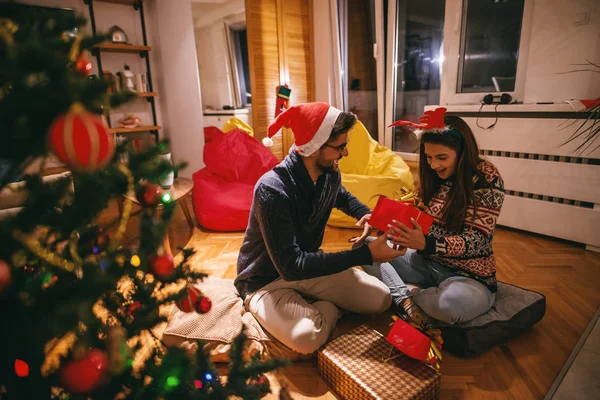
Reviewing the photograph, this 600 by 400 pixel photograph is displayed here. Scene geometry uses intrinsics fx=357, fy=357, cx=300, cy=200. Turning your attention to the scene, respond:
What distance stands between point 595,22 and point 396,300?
222 centimetres

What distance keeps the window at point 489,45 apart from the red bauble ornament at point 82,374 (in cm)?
330

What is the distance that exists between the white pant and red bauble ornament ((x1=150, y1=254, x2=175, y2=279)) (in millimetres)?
825

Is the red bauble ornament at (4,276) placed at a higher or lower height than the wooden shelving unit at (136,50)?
lower

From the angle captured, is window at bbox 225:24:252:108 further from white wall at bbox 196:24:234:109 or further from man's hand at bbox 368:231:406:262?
man's hand at bbox 368:231:406:262

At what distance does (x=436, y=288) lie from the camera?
5.07 ft

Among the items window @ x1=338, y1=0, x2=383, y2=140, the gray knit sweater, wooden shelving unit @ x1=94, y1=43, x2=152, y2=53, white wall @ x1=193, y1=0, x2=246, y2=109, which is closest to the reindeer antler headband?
the gray knit sweater

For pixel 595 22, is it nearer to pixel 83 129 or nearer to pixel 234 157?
pixel 234 157

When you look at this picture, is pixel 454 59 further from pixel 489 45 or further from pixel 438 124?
pixel 438 124

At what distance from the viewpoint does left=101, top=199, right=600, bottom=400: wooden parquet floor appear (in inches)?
51.8

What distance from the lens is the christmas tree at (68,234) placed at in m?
0.47

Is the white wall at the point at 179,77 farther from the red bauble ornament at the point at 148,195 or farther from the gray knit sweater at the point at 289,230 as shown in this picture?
the red bauble ornament at the point at 148,195

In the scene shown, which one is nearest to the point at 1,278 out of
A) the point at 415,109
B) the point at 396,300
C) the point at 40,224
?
the point at 40,224

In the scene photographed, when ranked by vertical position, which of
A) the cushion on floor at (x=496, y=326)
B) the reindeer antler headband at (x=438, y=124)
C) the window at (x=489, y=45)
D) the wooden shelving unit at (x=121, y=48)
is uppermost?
the wooden shelving unit at (x=121, y=48)

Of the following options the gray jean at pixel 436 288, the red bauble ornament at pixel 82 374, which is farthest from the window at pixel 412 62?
the red bauble ornament at pixel 82 374
